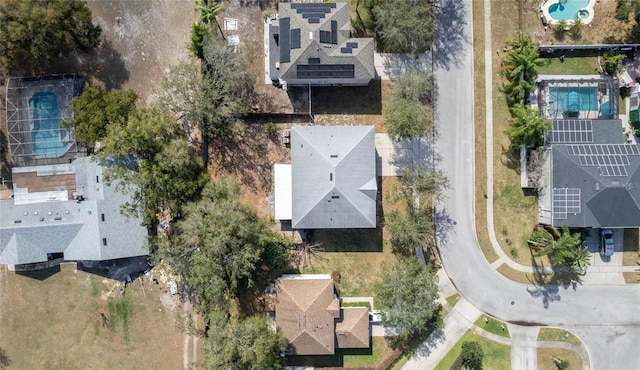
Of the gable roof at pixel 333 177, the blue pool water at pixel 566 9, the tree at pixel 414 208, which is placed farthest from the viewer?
the blue pool water at pixel 566 9

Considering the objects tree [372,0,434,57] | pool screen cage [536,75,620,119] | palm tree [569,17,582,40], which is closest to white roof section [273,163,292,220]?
tree [372,0,434,57]

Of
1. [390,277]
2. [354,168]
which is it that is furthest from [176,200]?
[390,277]

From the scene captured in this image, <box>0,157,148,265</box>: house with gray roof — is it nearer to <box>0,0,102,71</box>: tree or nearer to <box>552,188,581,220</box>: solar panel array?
<box>0,0,102,71</box>: tree

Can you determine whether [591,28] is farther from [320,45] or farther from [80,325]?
[80,325]

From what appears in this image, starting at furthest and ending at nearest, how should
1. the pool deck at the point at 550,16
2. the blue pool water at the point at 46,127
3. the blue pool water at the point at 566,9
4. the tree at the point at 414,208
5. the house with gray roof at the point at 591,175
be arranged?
the blue pool water at the point at 566,9 < the pool deck at the point at 550,16 < the blue pool water at the point at 46,127 < the tree at the point at 414,208 < the house with gray roof at the point at 591,175

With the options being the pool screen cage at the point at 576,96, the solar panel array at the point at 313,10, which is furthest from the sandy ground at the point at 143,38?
the pool screen cage at the point at 576,96

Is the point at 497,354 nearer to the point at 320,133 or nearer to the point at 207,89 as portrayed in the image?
the point at 320,133

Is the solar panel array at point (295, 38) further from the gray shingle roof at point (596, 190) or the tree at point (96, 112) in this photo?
the gray shingle roof at point (596, 190)
